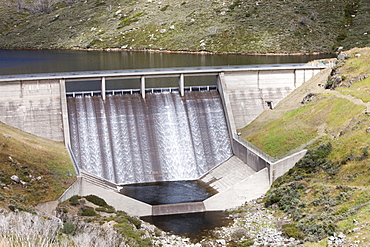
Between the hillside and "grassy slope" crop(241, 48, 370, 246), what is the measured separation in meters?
71.3

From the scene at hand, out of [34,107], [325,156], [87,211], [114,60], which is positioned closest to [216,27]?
[114,60]

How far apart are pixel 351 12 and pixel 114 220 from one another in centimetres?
12738

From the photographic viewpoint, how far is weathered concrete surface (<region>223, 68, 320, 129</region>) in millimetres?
67375

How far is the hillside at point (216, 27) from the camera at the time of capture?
141375 millimetres

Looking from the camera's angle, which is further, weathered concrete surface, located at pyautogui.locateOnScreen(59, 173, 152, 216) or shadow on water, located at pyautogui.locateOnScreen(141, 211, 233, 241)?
weathered concrete surface, located at pyautogui.locateOnScreen(59, 173, 152, 216)

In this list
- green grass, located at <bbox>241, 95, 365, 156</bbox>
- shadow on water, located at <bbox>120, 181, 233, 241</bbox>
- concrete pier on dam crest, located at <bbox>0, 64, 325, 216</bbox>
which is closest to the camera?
shadow on water, located at <bbox>120, 181, 233, 241</bbox>

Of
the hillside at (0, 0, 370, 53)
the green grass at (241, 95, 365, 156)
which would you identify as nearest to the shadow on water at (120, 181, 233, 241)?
the green grass at (241, 95, 365, 156)

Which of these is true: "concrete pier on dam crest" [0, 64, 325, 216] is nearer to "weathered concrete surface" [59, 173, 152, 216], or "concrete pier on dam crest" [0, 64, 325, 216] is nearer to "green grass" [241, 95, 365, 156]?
"weathered concrete surface" [59, 173, 152, 216]

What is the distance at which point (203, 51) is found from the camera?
141 meters

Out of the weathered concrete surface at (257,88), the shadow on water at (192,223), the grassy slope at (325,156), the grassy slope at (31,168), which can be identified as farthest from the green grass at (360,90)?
the grassy slope at (31,168)

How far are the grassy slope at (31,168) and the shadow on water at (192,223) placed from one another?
355 inches

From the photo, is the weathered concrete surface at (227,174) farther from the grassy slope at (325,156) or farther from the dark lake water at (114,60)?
the dark lake water at (114,60)

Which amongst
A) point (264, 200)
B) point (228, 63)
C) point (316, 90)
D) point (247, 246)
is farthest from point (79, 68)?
point (247, 246)

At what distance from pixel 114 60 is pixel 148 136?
232ft
